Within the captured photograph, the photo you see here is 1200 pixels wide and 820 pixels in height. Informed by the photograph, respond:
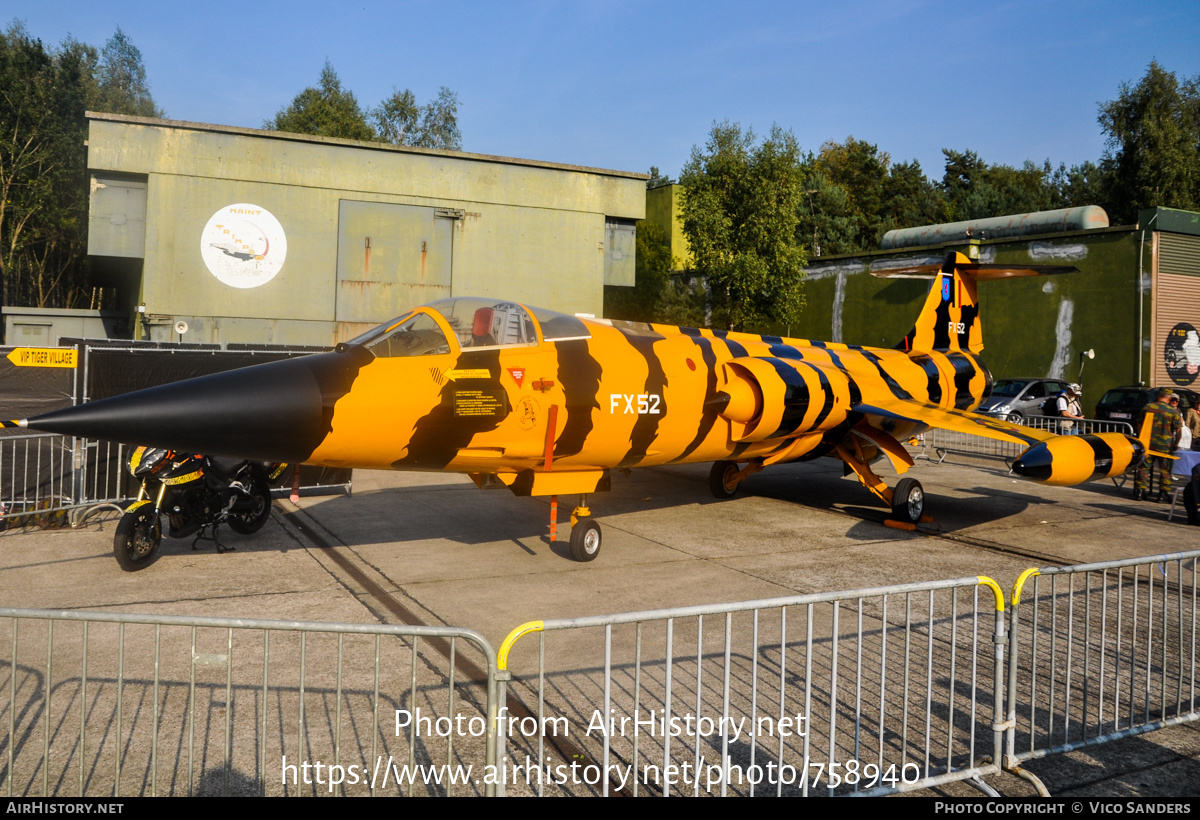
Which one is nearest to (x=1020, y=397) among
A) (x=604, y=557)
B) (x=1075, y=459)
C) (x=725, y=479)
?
(x=725, y=479)

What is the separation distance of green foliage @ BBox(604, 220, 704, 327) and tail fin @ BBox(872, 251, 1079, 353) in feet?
65.9

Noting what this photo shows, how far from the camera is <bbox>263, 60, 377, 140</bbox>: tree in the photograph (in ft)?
189

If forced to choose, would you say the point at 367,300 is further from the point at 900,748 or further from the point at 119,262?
the point at 900,748

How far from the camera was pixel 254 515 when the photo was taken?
9750 mm

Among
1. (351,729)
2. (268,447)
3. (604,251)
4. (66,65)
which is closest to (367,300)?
(604,251)

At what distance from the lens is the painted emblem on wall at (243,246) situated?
73.9 ft

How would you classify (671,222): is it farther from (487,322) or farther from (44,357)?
(487,322)

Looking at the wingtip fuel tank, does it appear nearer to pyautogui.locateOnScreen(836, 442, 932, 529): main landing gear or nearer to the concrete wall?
pyautogui.locateOnScreen(836, 442, 932, 529): main landing gear

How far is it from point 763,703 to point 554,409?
3.82 m

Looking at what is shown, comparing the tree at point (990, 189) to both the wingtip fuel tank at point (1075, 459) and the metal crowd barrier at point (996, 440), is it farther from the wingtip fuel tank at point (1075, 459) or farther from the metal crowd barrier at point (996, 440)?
the wingtip fuel tank at point (1075, 459)

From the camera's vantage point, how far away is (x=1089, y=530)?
11.1m

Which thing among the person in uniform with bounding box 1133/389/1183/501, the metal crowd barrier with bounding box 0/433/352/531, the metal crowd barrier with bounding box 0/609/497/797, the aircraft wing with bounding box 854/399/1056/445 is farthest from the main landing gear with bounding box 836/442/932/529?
the metal crowd barrier with bounding box 0/433/352/531

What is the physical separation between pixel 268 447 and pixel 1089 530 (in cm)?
1066

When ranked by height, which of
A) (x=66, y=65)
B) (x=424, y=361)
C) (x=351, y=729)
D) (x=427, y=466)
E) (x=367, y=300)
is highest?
(x=66, y=65)
